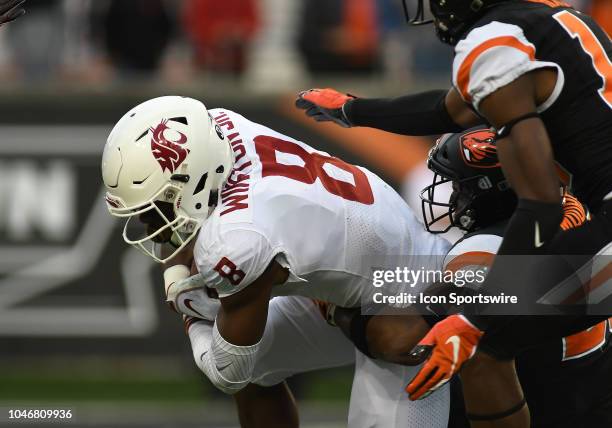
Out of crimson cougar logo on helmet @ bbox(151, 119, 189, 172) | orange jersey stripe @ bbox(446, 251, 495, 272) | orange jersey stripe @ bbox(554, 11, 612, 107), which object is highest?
orange jersey stripe @ bbox(554, 11, 612, 107)

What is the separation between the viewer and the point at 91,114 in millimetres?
7398

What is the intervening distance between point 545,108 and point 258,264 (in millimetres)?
933

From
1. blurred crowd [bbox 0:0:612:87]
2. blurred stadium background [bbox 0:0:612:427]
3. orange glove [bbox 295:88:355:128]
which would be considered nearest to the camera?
orange glove [bbox 295:88:355:128]

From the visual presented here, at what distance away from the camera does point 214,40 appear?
8430 mm

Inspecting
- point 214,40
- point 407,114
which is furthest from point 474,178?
point 214,40

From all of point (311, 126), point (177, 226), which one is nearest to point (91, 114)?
point (311, 126)

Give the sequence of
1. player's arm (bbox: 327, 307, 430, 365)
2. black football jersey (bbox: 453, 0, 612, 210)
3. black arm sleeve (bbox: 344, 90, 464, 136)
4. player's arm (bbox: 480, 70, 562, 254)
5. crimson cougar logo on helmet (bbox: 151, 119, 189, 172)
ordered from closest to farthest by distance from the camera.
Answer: player's arm (bbox: 480, 70, 562, 254) → black football jersey (bbox: 453, 0, 612, 210) → crimson cougar logo on helmet (bbox: 151, 119, 189, 172) → player's arm (bbox: 327, 307, 430, 365) → black arm sleeve (bbox: 344, 90, 464, 136)

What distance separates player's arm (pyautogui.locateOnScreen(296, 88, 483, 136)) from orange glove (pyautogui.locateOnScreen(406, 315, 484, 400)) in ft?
2.38

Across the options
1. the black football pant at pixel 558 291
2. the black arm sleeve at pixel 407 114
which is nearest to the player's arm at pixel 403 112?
the black arm sleeve at pixel 407 114

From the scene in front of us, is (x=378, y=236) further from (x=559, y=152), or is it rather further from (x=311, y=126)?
(x=311, y=126)

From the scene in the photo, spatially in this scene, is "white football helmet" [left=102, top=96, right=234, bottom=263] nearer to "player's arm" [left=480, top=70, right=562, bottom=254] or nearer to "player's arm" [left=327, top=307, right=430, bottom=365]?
"player's arm" [left=327, top=307, right=430, bottom=365]

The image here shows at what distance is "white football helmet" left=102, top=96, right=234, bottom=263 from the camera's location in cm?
370

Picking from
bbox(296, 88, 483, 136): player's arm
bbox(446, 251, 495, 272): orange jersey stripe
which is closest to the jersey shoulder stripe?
bbox(296, 88, 483, 136): player's arm

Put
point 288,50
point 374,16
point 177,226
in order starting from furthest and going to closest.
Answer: point 288,50
point 374,16
point 177,226
